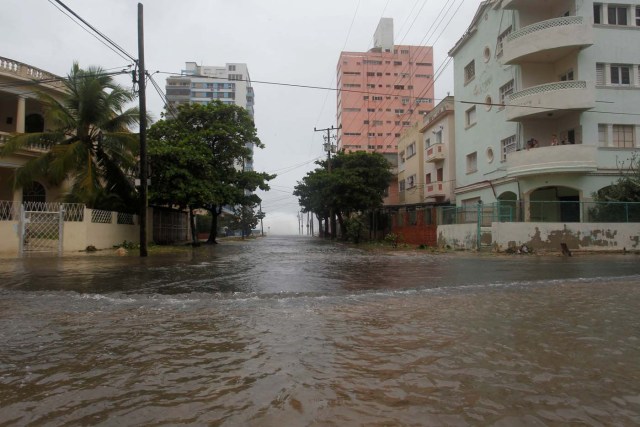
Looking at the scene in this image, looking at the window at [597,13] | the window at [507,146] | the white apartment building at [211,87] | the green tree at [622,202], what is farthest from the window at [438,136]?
the white apartment building at [211,87]

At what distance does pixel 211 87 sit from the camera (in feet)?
355

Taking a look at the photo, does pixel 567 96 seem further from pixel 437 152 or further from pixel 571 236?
pixel 437 152

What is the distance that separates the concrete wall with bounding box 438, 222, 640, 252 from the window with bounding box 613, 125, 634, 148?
12.5 ft

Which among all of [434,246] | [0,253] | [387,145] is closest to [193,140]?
[0,253]

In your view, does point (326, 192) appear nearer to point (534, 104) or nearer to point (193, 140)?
point (193, 140)

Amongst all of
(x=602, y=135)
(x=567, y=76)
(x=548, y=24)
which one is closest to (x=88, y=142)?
(x=548, y=24)

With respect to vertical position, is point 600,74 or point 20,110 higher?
point 600,74

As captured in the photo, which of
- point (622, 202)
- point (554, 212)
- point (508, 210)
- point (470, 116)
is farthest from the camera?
point (470, 116)

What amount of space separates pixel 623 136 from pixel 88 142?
79.5ft

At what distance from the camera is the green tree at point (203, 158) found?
77.7 feet

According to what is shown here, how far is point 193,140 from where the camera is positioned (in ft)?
83.9

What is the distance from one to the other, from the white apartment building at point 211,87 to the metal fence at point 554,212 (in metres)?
82.1

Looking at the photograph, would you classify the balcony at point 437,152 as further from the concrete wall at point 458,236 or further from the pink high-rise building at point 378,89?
the pink high-rise building at point 378,89

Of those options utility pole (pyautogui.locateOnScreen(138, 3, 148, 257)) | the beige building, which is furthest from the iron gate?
the beige building
